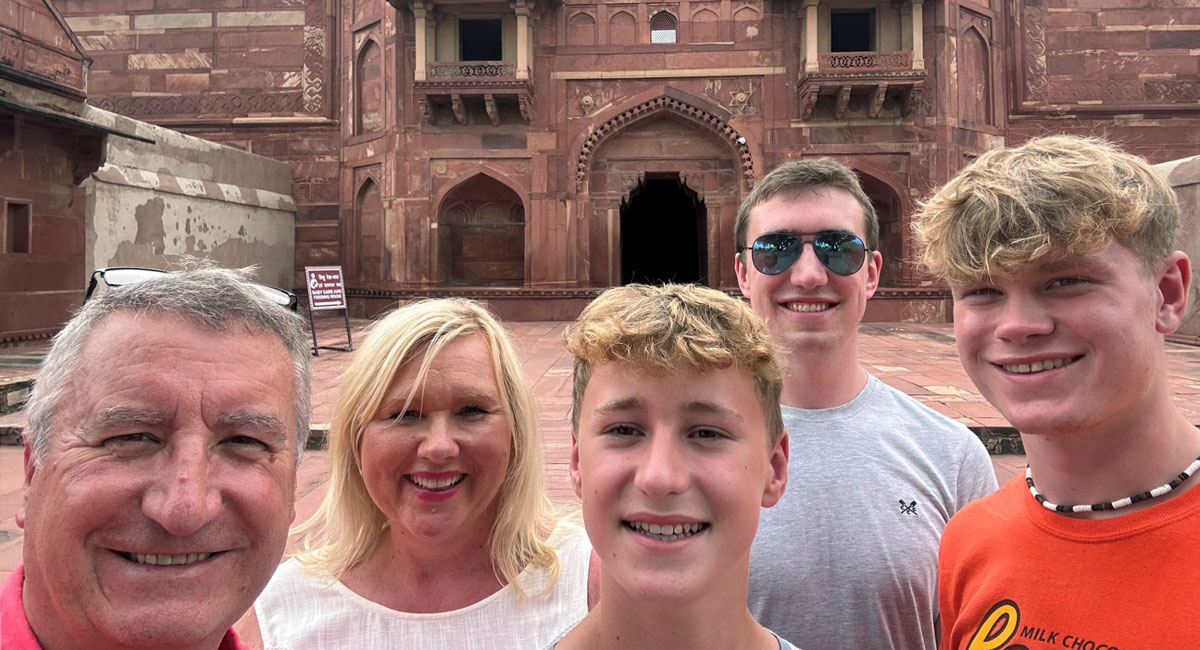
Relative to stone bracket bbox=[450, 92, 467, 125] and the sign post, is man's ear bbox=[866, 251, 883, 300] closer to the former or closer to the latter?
the sign post

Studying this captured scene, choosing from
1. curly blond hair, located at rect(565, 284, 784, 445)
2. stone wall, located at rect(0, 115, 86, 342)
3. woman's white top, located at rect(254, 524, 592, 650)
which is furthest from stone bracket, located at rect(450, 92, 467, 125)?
curly blond hair, located at rect(565, 284, 784, 445)

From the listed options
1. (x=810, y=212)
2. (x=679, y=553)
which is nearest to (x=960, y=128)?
(x=810, y=212)

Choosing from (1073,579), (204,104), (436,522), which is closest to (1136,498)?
(1073,579)

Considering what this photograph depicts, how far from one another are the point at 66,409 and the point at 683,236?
772 inches

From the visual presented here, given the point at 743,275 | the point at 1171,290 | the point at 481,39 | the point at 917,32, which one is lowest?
the point at 1171,290

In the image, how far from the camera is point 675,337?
1.21m

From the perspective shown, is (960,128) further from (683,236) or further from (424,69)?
(424,69)

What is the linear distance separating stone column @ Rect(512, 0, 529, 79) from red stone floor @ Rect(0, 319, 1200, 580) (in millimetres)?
5077

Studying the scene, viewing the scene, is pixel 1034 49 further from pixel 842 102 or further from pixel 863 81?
pixel 842 102

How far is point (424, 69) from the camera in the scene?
13969mm

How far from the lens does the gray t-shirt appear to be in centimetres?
162

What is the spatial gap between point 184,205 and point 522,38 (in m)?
7.17

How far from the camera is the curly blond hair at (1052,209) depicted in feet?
3.86

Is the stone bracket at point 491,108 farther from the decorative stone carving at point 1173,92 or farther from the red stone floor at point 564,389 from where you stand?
the decorative stone carving at point 1173,92
